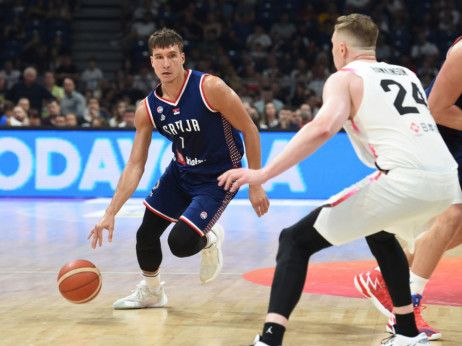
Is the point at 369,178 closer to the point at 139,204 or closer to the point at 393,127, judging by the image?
the point at 393,127

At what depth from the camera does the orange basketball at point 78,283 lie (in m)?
4.67

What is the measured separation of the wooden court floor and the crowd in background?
6.42m

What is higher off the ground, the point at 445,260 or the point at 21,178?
the point at 445,260

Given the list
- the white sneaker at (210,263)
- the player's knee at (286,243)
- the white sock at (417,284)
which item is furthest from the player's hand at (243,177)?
the white sneaker at (210,263)

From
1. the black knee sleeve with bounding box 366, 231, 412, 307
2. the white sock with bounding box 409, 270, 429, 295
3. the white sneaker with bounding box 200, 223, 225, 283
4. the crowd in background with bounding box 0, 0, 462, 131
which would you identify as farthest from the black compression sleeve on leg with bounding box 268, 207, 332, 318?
the crowd in background with bounding box 0, 0, 462, 131

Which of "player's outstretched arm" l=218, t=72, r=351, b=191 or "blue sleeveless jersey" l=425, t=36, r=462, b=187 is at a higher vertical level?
"player's outstretched arm" l=218, t=72, r=351, b=191

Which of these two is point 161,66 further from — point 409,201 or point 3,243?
point 3,243

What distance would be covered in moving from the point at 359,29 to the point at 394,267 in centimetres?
120

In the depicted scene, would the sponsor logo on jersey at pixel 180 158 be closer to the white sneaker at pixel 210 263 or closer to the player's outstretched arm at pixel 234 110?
the player's outstretched arm at pixel 234 110

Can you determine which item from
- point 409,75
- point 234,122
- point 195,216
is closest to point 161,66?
point 234,122

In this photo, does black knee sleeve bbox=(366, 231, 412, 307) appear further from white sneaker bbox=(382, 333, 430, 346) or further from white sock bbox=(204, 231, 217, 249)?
white sock bbox=(204, 231, 217, 249)

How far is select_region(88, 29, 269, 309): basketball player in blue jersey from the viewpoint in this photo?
496cm

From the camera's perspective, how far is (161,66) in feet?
16.3

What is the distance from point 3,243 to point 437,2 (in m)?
12.2
